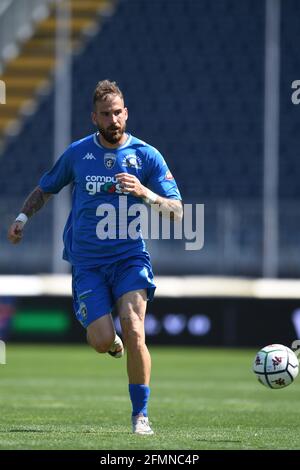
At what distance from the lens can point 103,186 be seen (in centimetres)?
741

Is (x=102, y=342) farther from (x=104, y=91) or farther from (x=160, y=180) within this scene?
(x=104, y=91)

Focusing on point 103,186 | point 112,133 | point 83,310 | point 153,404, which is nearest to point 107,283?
point 83,310

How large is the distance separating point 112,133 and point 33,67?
603 inches

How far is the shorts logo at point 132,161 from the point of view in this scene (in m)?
7.41

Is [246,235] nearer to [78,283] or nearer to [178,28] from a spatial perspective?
[178,28]

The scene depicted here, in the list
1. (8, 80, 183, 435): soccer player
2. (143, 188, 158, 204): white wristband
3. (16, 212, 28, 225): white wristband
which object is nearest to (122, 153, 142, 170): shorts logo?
(8, 80, 183, 435): soccer player

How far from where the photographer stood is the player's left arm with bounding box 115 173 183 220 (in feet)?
23.1

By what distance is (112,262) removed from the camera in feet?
24.4

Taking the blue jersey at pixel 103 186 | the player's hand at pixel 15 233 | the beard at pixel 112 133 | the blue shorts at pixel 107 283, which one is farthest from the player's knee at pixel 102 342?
the beard at pixel 112 133

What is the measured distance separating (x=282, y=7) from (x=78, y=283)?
15686 millimetres

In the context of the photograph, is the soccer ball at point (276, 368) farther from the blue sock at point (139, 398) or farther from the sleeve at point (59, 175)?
the sleeve at point (59, 175)

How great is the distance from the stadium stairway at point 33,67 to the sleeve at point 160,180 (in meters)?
15.0

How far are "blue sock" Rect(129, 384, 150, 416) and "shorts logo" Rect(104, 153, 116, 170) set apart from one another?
1.33 m
